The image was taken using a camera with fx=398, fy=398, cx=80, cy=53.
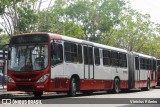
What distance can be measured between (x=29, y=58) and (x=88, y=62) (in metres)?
4.66

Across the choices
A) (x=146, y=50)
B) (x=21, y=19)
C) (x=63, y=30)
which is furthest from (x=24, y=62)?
(x=146, y=50)

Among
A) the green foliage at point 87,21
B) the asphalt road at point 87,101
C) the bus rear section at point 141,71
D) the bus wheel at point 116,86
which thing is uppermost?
the green foliage at point 87,21

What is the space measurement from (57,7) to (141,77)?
50.7ft

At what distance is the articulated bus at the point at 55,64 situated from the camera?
1758cm

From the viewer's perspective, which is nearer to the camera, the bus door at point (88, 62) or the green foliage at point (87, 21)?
the bus door at point (88, 62)

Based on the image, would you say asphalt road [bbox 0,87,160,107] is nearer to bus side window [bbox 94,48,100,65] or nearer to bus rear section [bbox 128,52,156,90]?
bus side window [bbox 94,48,100,65]

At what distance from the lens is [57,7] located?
141 feet

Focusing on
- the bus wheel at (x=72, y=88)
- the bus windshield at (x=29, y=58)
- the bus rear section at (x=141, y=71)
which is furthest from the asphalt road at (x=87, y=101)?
the bus rear section at (x=141, y=71)

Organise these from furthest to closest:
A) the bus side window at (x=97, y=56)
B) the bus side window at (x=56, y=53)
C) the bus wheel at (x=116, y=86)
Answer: the bus wheel at (x=116, y=86) → the bus side window at (x=97, y=56) → the bus side window at (x=56, y=53)

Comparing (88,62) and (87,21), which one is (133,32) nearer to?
(87,21)

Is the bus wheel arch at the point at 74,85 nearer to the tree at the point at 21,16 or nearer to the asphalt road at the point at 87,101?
the asphalt road at the point at 87,101

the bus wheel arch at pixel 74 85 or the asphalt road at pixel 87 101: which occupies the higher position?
the bus wheel arch at pixel 74 85

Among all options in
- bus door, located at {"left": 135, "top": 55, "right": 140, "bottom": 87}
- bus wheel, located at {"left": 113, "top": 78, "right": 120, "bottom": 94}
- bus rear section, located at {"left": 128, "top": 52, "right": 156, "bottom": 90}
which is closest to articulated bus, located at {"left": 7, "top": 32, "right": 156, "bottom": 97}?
bus wheel, located at {"left": 113, "top": 78, "right": 120, "bottom": 94}

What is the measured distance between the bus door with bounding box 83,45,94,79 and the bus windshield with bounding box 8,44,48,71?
3.83 m
